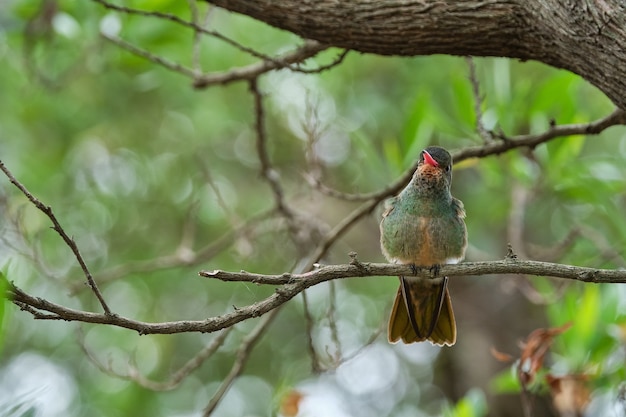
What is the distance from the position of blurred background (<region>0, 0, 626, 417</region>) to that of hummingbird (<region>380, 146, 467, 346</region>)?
2.50ft

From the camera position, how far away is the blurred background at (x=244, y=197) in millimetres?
4684

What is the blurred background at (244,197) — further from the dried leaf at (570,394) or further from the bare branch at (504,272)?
the bare branch at (504,272)

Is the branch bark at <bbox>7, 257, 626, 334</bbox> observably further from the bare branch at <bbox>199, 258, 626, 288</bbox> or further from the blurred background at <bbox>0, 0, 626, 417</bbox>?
the blurred background at <bbox>0, 0, 626, 417</bbox>

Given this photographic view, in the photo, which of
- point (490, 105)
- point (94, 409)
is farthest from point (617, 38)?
point (94, 409)

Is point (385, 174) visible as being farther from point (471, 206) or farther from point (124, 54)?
point (471, 206)

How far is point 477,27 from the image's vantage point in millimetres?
2865

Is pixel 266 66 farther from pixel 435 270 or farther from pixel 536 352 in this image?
pixel 536 352

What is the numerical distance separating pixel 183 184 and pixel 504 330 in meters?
3.27

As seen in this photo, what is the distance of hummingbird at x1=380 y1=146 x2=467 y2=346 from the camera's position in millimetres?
3514

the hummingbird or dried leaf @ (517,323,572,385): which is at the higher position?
the hummingbird

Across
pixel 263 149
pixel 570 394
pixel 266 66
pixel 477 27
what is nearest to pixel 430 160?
pixel 477 27

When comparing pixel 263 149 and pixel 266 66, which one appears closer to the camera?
pixel 266 66

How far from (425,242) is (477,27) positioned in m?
1.02

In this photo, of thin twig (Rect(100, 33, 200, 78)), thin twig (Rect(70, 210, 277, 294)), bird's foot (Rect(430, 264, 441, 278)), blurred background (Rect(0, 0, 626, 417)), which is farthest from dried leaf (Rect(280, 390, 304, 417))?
thin twig (Rect(100, 33, 200, 78))
